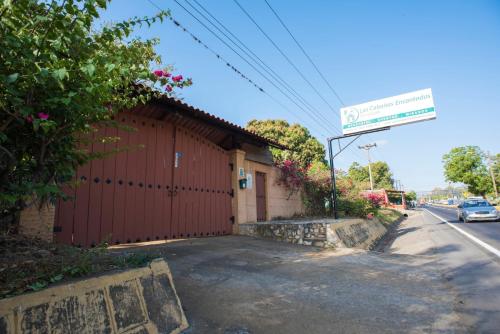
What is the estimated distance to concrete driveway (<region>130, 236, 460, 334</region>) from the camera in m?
2.84

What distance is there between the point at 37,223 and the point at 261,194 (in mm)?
7065

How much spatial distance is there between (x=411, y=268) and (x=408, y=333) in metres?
3.42

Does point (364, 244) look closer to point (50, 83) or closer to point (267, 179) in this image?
point (267, 179)

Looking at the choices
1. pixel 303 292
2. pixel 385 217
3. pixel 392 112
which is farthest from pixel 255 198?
pixel 385 217

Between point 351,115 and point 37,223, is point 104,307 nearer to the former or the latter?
point 37,223

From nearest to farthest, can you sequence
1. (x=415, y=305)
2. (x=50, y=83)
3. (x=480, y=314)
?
(x=50, y=83) < (x=480, y=314) < (x=415, y=305)

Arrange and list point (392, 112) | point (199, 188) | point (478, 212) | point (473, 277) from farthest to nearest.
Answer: point (478, 212), point (392, 112), point (199, 188), point (473, 277)

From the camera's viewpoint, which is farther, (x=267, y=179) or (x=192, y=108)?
(x=267, y=179)

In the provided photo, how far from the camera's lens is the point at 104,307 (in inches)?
81.7

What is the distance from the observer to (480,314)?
3174mm

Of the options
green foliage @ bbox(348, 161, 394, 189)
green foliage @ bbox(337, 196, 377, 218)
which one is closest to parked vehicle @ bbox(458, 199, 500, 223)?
green foliage @ bbox(337, 196, 377, 218)

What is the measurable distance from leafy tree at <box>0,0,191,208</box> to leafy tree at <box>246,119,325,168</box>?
24085 millimetres

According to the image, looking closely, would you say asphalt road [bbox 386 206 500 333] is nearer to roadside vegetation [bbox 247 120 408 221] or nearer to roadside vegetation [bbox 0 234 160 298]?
roadside vegetation [bbox 0 234 160 298]

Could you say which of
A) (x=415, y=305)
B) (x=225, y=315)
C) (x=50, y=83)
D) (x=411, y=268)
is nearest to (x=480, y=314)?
(x=415, y=305)
